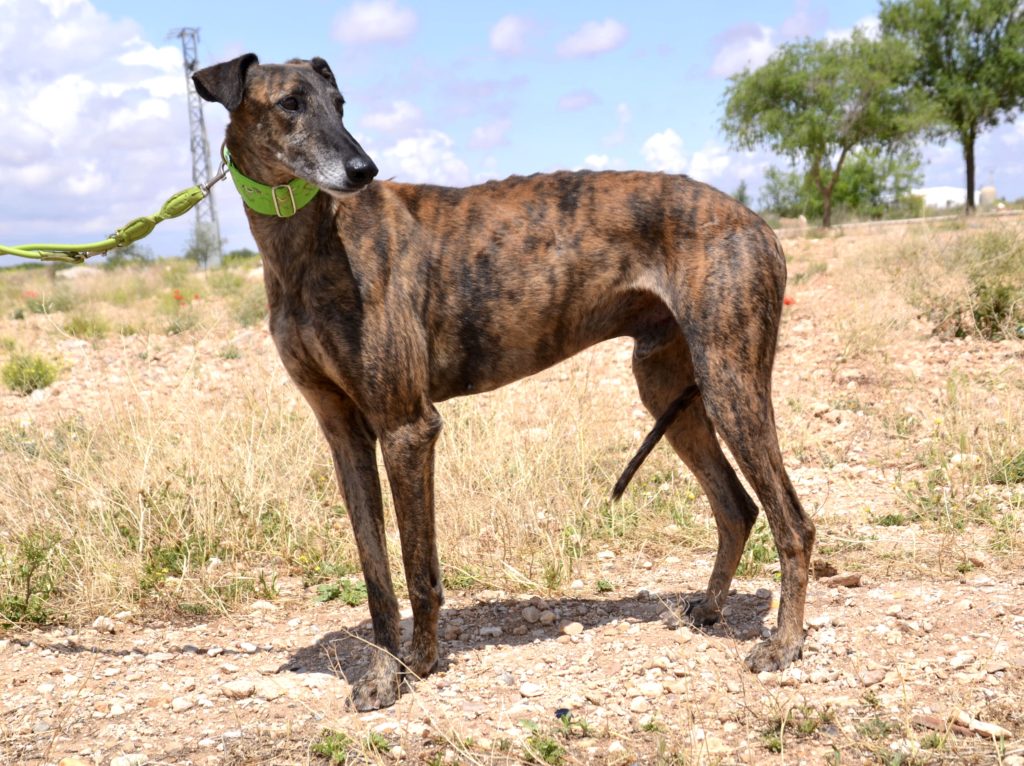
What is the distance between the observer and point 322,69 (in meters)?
4.16

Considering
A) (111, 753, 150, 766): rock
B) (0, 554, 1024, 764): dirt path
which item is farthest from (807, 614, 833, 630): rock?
(111, 753, 150, 766): rock

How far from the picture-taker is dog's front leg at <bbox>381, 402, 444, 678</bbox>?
12.8 feet

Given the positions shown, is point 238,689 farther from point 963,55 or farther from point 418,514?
point 963,55

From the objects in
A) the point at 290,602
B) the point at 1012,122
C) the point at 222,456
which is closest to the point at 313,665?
the point at 290,602

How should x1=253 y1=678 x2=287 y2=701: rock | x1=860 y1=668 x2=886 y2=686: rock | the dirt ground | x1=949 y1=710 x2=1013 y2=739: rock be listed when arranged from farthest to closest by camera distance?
1. x1=253 y1=678 x2=287 y2=701: rock
2. x1=860 y1=668 x2=886 y2=686: rock
3. the dirt ground
4. x1=949 y1=710 x2=1013 y2=739: rock

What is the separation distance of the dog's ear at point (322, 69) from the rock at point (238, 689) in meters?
2.52

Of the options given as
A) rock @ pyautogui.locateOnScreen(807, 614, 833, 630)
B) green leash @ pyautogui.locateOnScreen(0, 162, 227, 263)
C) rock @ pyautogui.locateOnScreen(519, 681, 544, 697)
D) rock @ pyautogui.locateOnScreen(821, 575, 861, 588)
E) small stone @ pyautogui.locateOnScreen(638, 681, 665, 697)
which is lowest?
rock @ pyautogui.locateOnScreen(519, 681, 544, 697)

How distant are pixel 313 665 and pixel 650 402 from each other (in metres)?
1.99

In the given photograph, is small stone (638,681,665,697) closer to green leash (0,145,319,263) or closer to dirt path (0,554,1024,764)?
dirt path (0,554,1024,764)

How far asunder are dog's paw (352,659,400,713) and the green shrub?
7448 mm

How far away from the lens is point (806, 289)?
1261 centimetres

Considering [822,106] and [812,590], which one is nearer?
[812,590]

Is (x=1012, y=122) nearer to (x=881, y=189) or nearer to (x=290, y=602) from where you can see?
(x=881, y=189)

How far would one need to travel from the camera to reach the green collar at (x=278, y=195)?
12.6 ft
